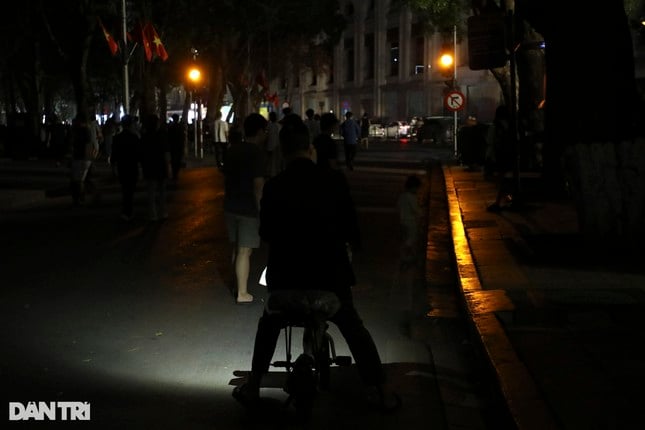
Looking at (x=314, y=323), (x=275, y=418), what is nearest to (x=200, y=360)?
(x=275, y=418)

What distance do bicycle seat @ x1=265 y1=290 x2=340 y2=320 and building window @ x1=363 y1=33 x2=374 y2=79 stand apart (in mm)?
74889

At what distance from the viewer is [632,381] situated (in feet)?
21.2

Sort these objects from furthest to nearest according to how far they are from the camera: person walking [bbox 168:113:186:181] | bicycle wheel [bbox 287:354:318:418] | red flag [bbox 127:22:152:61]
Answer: red flag [bbox 127:22:152:61] → person walking [bbox 168:113:186:181] → bicycle wheel [bbox 287:354:318:418]

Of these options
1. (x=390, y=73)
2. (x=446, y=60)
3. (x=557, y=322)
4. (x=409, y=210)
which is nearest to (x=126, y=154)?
(x=409, y=210)

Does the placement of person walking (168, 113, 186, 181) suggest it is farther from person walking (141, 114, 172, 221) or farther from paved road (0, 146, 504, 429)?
paved road (0, 146, 504, 429)

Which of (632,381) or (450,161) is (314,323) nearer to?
(632,381)

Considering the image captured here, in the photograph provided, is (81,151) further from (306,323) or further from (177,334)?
(306,323)

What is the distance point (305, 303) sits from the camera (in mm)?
5812

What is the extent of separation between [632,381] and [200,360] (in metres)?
3.02

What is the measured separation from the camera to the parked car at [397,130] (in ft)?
227

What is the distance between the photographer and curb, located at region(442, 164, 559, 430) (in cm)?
577

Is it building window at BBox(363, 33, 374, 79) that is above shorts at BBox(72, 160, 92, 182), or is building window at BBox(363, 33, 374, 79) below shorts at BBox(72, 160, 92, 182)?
above

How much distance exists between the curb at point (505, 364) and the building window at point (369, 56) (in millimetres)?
69539

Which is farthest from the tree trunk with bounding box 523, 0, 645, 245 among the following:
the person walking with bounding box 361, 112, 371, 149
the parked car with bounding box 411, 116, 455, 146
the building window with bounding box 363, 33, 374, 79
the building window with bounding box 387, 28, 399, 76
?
the building window with bounding box 363, 33, 374, 79
